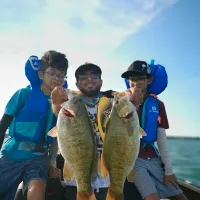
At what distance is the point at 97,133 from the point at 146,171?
4.17ft

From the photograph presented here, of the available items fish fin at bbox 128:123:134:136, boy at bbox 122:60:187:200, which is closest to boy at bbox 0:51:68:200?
boy at bbox 122:60:187:200

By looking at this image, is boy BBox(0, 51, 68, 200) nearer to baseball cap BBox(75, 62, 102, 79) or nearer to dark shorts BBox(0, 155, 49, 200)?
dark shorts BBox(0, 155, 49, 200)

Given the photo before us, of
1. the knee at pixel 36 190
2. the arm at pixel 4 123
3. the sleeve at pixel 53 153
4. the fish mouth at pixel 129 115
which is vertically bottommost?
the knee at pixel 36 190

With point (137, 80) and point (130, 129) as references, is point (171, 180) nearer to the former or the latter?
point (137, 80)

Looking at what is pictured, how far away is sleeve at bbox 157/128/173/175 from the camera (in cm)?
500

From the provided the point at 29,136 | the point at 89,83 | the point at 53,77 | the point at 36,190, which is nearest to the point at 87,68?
the point at 89,83

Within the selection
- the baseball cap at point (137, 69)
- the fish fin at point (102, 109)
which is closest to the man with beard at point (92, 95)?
the baseball cap at point (137, 69)

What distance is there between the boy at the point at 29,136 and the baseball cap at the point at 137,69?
4.32 ft

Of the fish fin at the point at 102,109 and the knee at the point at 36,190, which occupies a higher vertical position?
the fish fin at the point at 102,109

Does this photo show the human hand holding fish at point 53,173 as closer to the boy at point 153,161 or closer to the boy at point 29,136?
the boy at point 29,136

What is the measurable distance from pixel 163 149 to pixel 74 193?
1962 millimetres

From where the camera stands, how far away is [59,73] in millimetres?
5109

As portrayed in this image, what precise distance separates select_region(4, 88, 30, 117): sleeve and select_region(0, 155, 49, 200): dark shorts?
89cm

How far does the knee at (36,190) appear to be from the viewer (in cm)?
412
